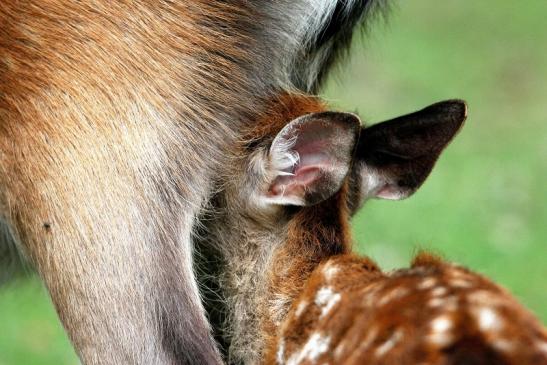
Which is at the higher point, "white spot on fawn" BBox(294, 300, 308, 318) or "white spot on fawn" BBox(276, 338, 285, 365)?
"white spot on fawn" BBox(294, 300, 308, 318)

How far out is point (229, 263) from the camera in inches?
191

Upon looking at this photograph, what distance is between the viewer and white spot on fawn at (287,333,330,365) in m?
3.91

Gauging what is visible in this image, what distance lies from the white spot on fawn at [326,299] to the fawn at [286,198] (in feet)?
1.27

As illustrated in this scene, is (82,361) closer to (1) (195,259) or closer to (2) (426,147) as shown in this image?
(1) (195,259)

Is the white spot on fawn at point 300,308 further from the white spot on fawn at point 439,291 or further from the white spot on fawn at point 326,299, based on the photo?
the white spot on fawn at point 439,291

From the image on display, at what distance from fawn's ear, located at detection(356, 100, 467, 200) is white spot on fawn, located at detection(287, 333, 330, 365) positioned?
41.9 inches

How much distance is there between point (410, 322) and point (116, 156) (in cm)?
137

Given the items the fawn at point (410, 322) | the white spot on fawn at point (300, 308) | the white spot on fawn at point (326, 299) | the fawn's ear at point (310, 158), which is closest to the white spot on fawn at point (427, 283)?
the fawn at point (410, 322)

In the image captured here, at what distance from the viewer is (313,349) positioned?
3.96 meters

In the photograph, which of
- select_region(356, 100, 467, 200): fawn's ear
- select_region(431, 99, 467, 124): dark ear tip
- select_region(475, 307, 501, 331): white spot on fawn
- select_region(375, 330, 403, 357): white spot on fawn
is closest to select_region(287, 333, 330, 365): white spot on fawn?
select_region(375, 330, 403, 357): white spot on fawn

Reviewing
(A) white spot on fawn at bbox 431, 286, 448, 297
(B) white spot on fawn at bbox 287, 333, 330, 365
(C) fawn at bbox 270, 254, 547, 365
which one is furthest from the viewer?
(B) white spot on fawn at bbox 287, 333, 330, 365

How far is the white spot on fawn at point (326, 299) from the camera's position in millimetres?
4105

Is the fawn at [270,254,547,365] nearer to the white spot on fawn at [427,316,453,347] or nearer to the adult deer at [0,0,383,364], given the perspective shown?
the white spot on fawn at [427,316,453,347]

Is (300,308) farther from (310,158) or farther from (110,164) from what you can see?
(110,164)
